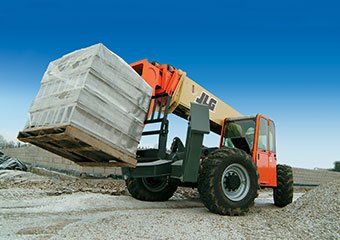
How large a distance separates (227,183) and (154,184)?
211cm

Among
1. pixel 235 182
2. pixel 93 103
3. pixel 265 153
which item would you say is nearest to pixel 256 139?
pixel 265 153

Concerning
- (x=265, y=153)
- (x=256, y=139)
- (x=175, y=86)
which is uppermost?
(x=175, y=86)

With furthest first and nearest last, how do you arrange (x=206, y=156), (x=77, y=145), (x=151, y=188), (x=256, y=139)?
(x=151, y=188), (x=256, y=139), (x=206, y=156), (x=77, y=145)

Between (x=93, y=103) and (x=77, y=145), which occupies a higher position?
(x=93, y=103)

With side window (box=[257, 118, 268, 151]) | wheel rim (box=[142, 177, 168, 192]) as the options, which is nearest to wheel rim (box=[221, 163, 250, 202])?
side window (box=[257, 118, 268, 151])

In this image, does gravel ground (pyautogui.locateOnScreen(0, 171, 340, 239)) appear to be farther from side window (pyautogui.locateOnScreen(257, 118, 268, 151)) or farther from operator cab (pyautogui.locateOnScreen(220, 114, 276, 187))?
side window (pyautogui.locateOnScreen(257, 118, 268, 151))

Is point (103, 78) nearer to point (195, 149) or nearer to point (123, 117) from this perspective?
point (123, 117)

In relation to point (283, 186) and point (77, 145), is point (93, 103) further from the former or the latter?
point (283, 186)

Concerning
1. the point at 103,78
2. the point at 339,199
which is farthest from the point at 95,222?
the point at 339,199

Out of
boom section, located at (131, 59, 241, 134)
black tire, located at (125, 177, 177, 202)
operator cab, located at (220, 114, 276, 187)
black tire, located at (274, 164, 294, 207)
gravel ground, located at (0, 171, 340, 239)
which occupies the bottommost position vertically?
gravel ground, located at (0, 171, 340, 239)

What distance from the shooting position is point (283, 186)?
7758 millimetres

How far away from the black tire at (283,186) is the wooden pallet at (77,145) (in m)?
4.19

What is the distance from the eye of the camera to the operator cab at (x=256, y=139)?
7105mm

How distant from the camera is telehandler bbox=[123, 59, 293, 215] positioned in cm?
555
